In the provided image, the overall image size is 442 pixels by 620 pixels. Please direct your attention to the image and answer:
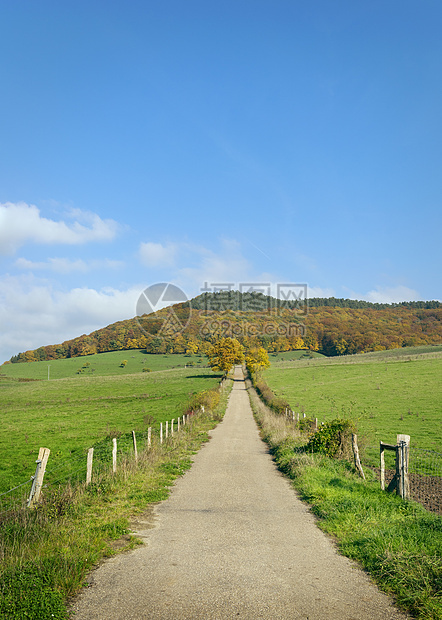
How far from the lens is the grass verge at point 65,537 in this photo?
16.9ft

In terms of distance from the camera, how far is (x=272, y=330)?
158375 mm

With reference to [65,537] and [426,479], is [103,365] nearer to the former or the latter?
[426,479]

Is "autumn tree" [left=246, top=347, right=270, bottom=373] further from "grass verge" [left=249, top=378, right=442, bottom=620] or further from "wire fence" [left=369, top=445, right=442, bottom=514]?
"grass verge" [left=249, top=378, right=442, bottom=620]

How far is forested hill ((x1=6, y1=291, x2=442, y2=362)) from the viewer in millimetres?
130500

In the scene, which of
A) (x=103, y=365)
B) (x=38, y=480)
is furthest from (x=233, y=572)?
(x=103, y=365)

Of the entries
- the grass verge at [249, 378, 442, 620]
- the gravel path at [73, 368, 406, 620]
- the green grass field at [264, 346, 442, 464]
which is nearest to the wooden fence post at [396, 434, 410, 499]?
the grass verge at [249, 378, 442, 620]

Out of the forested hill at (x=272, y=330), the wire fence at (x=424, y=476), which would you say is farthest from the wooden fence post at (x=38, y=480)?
the forested hill at (x=272, y=330)

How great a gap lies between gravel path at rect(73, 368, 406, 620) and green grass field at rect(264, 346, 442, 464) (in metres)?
8.83

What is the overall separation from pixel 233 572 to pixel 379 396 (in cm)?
4699

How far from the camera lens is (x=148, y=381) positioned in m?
87.1

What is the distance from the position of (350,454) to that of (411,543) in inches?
372

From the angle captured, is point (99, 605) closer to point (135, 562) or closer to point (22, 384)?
point (135, 562)

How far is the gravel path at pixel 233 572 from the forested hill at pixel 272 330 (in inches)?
4568

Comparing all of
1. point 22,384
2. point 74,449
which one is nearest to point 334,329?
point 22,384
